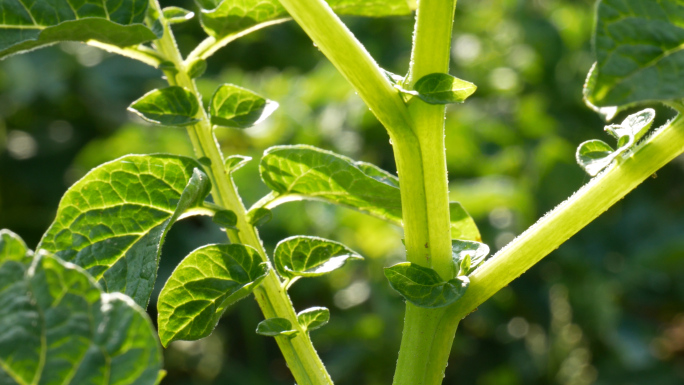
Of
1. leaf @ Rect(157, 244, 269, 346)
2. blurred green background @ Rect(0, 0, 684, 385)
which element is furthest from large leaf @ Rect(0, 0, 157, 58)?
blurred green background @ Rect(0, 0, 684, 385)

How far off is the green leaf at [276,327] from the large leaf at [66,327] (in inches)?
6.9

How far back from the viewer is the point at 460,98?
1.53 feet

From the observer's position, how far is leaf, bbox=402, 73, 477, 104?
18.2 inches

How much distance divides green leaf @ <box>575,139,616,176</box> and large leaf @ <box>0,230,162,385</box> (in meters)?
0.30

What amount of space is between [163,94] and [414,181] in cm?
18

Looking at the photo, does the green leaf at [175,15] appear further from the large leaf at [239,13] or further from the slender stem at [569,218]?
the slender stem at [569,218]

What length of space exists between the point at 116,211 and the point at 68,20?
130 millimetres

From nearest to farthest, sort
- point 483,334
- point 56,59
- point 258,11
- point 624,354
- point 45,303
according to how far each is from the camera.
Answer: point 45,303
point 258,11
point 624,354
point 483,334
point 56,59

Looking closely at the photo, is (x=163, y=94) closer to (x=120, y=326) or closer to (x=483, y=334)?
(x=120, y=326)

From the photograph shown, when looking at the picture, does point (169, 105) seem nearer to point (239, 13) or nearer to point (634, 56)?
point (239, 13)

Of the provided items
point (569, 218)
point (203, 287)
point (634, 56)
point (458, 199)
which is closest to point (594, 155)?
point (569, 218)

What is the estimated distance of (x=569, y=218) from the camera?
0.49 meters

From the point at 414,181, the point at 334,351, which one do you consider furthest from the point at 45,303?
the point at 334,351

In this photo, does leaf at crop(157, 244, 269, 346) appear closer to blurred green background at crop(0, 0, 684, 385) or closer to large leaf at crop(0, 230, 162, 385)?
large leaf at crop(0, 230, 162, 385)
